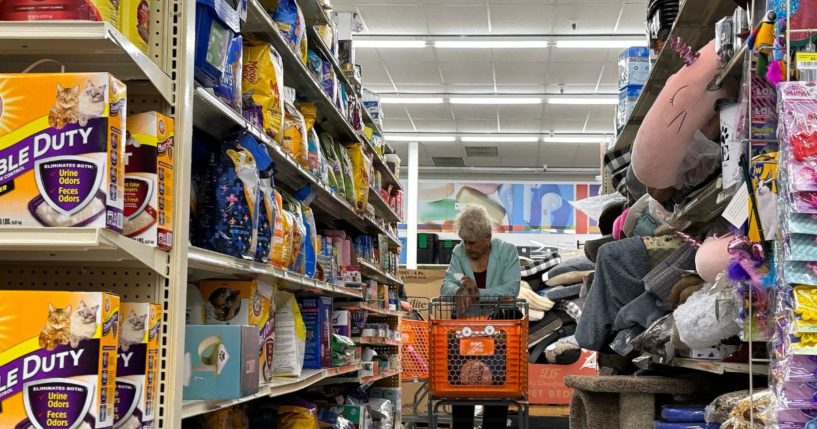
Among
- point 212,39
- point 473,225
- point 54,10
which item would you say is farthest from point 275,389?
point 473,225

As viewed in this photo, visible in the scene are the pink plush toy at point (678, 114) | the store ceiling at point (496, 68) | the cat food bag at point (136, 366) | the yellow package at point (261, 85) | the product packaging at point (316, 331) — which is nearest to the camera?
the cat food bag at point (136, 366)

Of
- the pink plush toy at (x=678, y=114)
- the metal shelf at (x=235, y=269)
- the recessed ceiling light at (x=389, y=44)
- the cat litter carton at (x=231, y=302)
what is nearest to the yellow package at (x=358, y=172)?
the metal shelf at (x=235, y=269)

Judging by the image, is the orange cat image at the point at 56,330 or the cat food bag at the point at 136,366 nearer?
the orange cat image at the point at 56,330

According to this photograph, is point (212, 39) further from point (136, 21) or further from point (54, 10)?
point (54, 10)

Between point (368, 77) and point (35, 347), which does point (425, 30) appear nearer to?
point (368, 77)

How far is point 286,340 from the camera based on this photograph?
338 centimetres

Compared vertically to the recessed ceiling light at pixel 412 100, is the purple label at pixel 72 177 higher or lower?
lower

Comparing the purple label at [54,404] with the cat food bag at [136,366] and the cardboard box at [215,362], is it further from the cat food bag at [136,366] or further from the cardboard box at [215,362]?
the cardboard box at [215,362]

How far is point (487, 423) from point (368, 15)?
5.20 metres

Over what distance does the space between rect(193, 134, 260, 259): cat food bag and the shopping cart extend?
7.16ft

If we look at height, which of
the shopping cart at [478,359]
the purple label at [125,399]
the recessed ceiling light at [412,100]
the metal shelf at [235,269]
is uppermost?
the recessed ceiling light at [412,100]

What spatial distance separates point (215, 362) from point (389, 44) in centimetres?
786

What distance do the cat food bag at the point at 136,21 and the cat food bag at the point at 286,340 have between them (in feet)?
4.78

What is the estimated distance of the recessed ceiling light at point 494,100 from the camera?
1207 cm
